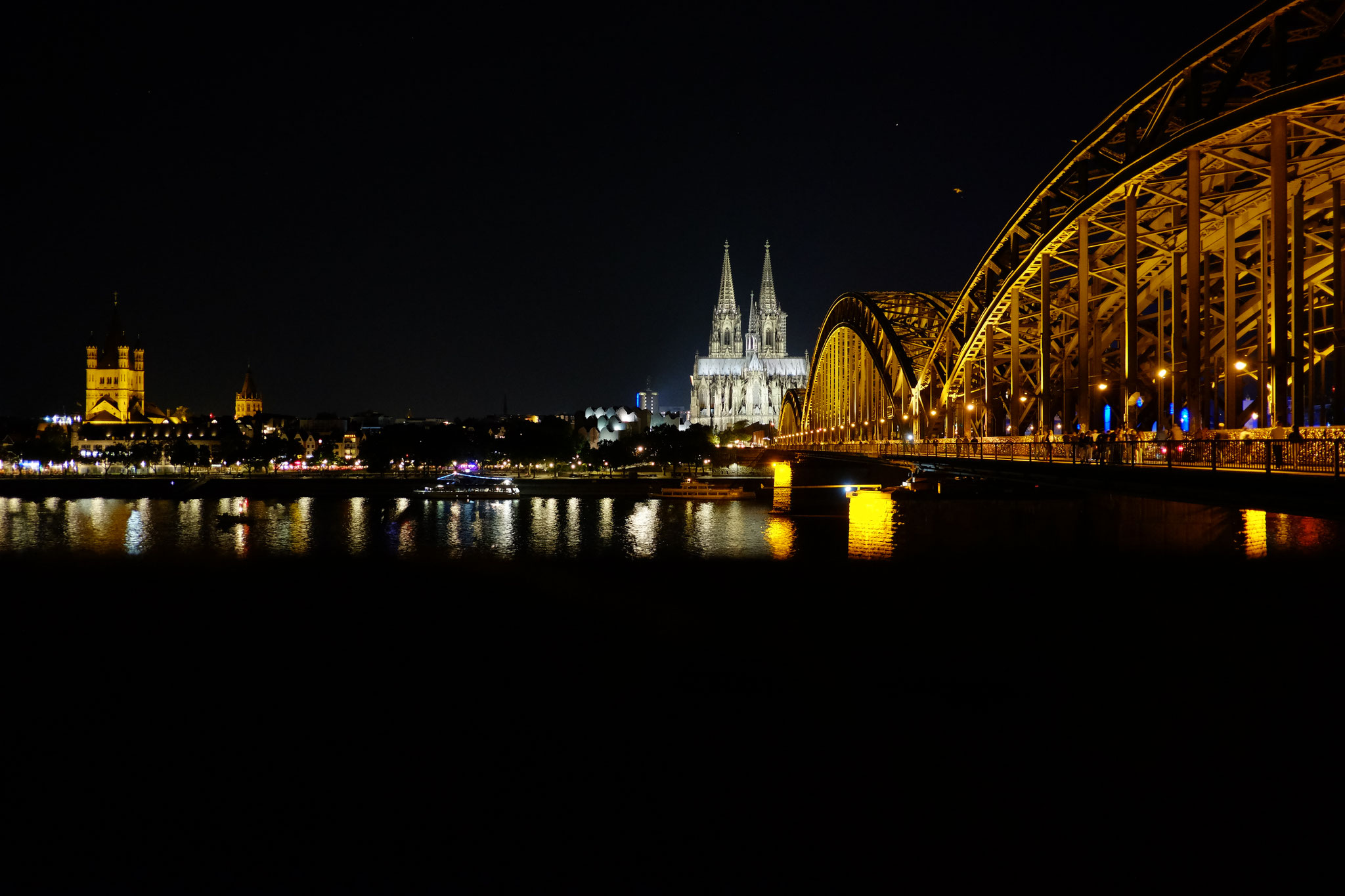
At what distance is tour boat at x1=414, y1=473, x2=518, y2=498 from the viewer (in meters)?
90.6

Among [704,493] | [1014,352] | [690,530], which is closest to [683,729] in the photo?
[1014,352]

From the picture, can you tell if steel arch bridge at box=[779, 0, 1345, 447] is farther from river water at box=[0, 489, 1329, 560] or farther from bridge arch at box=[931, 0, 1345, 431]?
river water at box=[0, 489, 1329, 560]

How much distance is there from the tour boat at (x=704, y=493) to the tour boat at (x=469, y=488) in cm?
1364

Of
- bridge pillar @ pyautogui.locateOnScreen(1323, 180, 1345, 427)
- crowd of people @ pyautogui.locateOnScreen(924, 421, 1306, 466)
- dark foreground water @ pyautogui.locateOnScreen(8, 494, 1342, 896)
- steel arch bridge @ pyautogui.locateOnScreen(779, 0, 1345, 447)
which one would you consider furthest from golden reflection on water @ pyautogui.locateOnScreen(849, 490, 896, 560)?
bridge pillar @ pyautogui.locateOnScreen(1323, 180, 1345, 427)

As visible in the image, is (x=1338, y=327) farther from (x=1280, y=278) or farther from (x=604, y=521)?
(x=604, y=521)

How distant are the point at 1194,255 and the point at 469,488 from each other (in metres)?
80.0

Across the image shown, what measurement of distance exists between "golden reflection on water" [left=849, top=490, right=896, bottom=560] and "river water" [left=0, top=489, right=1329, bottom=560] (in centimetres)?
18

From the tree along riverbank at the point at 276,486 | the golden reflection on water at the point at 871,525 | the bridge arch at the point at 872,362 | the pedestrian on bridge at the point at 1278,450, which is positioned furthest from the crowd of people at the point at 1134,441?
the tree along riverbank at the point at 276,486

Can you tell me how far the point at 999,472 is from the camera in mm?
29047

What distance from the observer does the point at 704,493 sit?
290ft

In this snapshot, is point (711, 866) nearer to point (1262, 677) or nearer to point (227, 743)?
point (227, 743)

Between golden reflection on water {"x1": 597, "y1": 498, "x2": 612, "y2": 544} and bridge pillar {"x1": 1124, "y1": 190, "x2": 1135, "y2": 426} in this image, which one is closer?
bridge pillar {"x1": 1124, "y1": 190, "x2": 1135, "y2": 426}

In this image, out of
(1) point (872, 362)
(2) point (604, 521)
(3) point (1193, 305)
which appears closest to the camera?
(3) point (1193, 305)

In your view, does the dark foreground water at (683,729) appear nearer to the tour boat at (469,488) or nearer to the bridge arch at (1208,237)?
the bridge arch at (1208,237)
